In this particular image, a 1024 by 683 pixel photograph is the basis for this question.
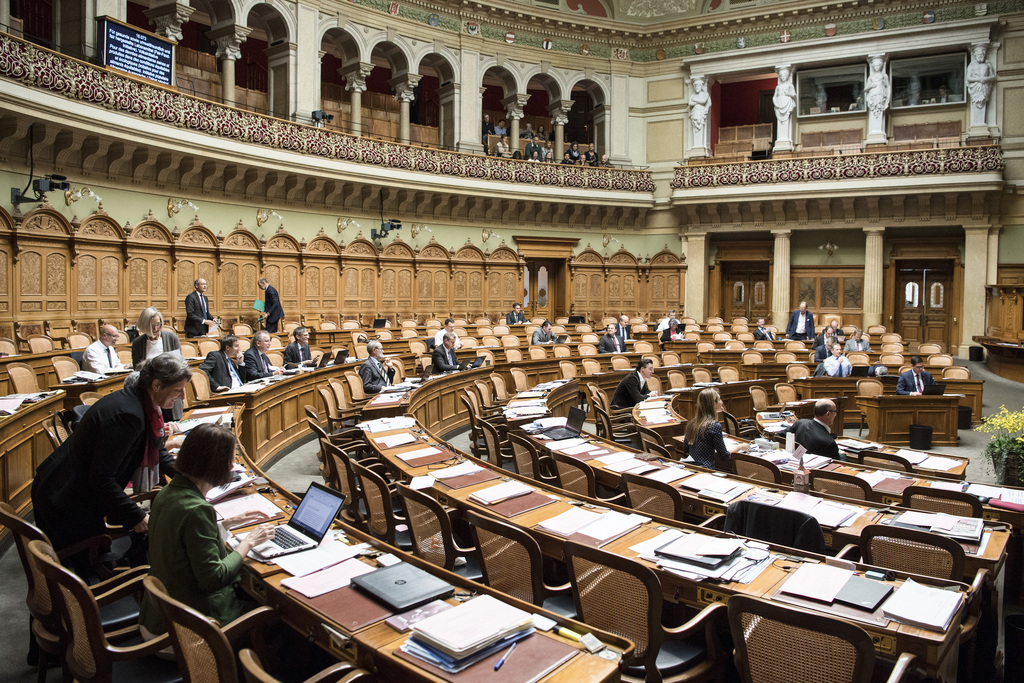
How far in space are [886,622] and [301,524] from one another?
2.59 m

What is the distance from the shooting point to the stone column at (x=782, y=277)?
20656mm

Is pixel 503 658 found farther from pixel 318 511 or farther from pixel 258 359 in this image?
pixel 258 359

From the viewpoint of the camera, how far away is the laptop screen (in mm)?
3199

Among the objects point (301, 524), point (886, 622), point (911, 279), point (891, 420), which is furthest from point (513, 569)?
point (911, 279)

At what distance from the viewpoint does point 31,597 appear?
2.97m

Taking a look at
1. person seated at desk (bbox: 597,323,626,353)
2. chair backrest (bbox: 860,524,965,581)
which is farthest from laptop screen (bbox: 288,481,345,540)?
person seated at desk (bbox: 597,323,626,353)

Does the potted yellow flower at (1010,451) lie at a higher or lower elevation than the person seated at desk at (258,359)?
lower

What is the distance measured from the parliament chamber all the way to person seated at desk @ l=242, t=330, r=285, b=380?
44cm

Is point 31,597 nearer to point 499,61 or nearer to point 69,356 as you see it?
point 69,356

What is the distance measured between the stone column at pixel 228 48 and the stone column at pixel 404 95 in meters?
4.55

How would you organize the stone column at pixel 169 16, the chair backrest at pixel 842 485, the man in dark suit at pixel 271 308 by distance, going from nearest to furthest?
the chair backrest at pixel 842 485 < the man in dark suit at pixel 271 308 < the stone column at pixel 169 16

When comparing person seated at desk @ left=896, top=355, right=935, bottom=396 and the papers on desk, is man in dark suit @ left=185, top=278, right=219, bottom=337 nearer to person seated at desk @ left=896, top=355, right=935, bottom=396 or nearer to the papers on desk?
the papers on desk

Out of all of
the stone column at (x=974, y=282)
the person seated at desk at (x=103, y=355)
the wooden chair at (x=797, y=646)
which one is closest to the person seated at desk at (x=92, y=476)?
the wooden chair at (x=797, y=646)

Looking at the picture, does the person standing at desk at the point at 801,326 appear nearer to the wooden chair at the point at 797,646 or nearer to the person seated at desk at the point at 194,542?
the wooden chair at the point at 797,646
